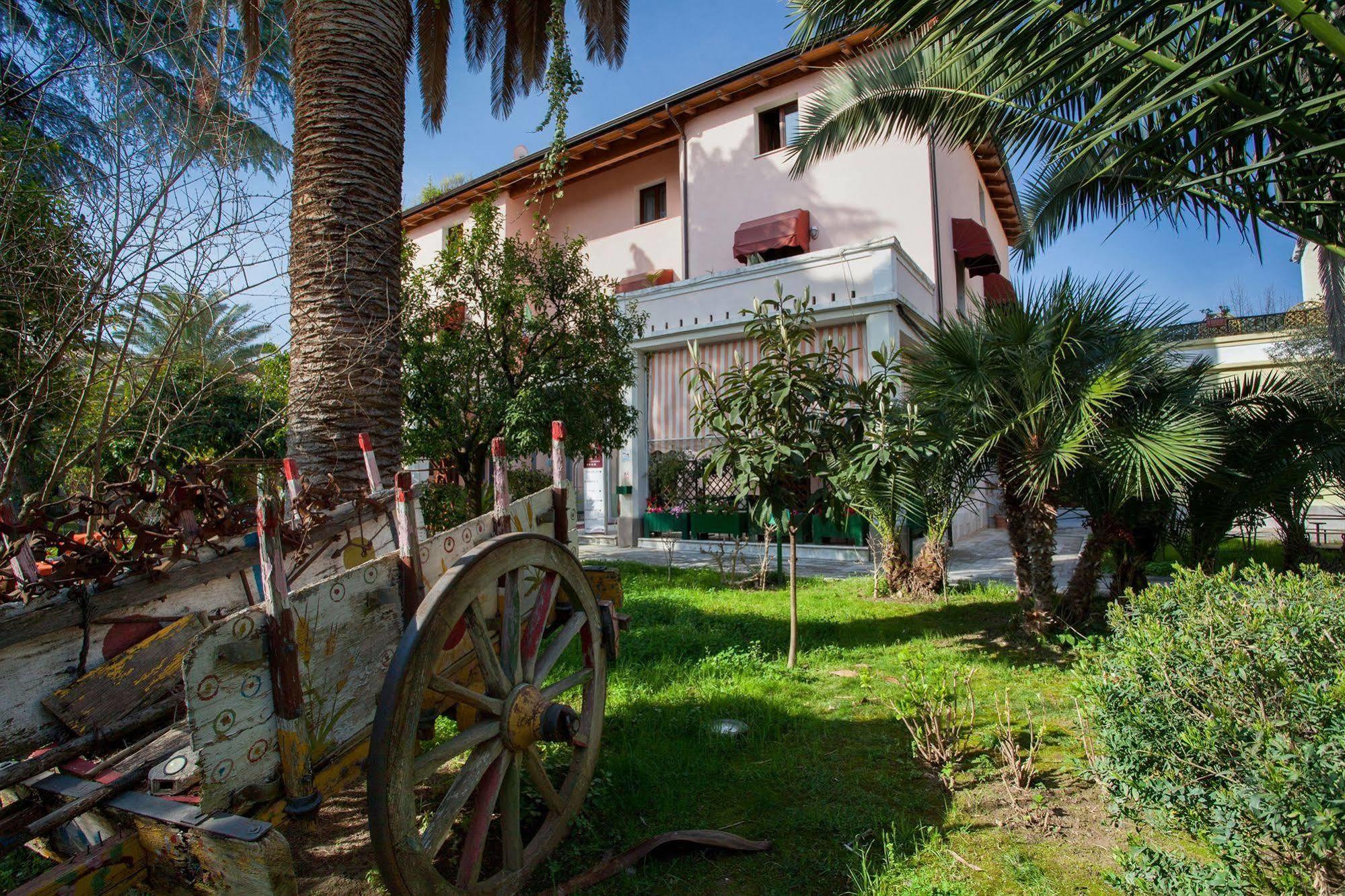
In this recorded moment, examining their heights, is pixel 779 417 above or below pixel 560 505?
above

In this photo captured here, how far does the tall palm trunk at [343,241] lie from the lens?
4.86 metres

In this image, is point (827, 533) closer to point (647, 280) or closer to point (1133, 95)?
point (647, 280)

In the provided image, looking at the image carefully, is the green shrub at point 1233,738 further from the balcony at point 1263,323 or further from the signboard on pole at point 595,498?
the balcony at point 1263,323

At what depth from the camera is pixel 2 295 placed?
3.85m

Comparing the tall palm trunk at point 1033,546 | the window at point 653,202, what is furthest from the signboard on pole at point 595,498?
the tall palm trunk at point 1033,546

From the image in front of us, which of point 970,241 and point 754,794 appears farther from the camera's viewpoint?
point 970,241

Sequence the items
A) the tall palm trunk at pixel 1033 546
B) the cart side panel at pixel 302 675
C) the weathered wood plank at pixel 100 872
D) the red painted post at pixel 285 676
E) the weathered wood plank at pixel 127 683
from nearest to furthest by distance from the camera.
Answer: the weathered wood plank at pixel 100 872 → the cart side panel at pixel 302 675 → the red painted post at pixel 285 676 → the weathered wood plank at pixel 127 683 → the tall palm trunk at pixel 1033 546

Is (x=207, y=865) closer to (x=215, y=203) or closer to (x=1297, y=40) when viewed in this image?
(x=215, y=203)

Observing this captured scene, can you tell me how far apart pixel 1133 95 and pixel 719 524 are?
885cm

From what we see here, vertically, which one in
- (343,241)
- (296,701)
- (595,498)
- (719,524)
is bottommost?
(719,524)

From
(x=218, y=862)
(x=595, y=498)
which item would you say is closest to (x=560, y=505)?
(x=218, y=862)

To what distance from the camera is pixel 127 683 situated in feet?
7.69

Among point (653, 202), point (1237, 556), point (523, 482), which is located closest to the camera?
point (1237, 556)

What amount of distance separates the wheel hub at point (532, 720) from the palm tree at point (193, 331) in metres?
2.58
